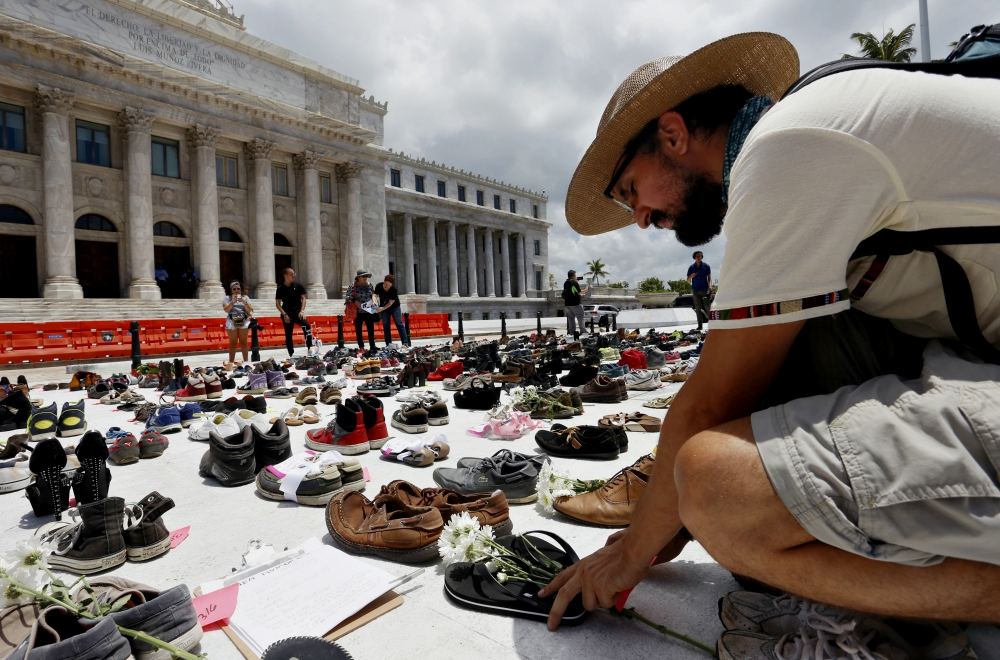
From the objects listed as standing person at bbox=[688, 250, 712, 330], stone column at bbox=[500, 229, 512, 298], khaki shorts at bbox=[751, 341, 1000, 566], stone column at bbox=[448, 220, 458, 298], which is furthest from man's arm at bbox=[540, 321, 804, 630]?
stone column at bbox=[500, 229, 512, 298]

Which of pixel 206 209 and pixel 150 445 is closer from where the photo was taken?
pixel 150 445

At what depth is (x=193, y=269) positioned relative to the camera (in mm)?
26047

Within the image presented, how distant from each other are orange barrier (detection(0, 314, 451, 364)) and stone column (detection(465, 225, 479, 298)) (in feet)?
112

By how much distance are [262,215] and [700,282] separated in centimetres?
2495

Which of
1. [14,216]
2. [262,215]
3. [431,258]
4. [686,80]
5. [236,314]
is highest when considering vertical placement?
[262,215]

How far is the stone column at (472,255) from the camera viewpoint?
50719 mm

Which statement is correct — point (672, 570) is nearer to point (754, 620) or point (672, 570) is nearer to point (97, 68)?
point (754, 620)

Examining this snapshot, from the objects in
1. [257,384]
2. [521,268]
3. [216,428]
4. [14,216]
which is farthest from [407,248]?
[216,428]

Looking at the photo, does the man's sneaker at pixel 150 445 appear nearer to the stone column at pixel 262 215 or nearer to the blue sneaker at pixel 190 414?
the blue sneaker at pixel 190 414

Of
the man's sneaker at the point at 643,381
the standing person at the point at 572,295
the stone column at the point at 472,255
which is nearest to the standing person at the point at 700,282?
the standing person at the point at 572,295

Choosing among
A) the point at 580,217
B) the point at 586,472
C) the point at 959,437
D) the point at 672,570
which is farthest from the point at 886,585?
the point at 586,472

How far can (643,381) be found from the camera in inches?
235

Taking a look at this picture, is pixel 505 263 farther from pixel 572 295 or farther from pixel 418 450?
pixel 418 450

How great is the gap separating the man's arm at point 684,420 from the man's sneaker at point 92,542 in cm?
188
